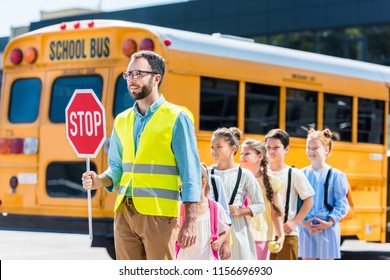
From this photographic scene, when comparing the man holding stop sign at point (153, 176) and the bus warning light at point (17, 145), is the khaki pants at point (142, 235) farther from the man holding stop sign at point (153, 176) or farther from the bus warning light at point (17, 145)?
the bus warning light at point (17, 145)

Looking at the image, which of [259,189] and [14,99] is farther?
[14,99]

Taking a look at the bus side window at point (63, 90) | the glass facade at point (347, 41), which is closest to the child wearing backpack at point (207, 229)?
the bus side window at point (63, 90)

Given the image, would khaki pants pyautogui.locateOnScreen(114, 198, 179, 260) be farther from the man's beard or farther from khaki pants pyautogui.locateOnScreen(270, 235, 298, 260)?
khaki pants pyautogui.locateOnScreen(270, 235, 298, 260)

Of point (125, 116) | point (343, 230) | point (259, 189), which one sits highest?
point (125, 116)

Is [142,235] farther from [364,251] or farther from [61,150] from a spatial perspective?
[364,251]

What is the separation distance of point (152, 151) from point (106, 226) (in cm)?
428

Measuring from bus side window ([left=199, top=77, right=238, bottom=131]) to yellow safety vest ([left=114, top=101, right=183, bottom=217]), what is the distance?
14.6ft

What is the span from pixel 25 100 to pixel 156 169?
18.7ft

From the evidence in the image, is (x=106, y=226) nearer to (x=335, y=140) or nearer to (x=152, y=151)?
(x=335, y=140)

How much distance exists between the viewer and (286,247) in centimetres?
682

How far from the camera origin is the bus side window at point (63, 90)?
9.42 meters
